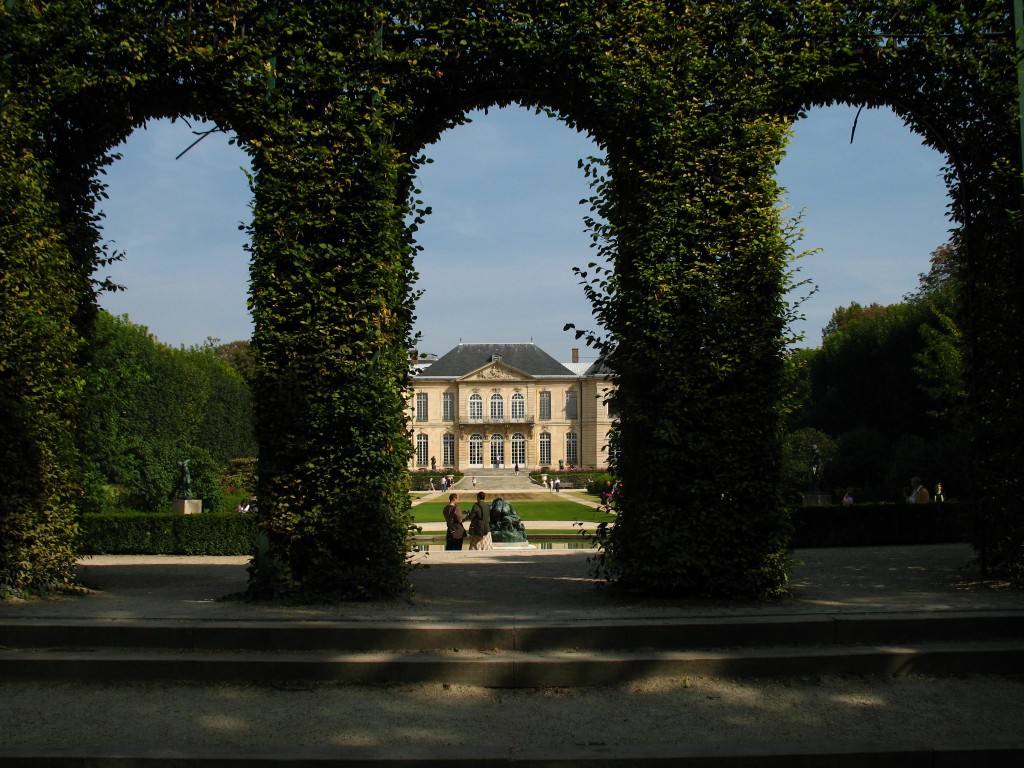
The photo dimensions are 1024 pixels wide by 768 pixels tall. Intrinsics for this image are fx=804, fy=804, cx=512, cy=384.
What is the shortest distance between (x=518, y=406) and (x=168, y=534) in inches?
Answer: 2226

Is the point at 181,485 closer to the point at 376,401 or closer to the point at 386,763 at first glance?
the point at 376,401

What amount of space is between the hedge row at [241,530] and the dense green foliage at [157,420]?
5.57 m

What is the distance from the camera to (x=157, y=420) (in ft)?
101

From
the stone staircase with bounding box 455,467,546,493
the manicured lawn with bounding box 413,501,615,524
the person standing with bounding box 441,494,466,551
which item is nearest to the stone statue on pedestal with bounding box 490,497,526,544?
the person standing with bounding box 441,494,466,551

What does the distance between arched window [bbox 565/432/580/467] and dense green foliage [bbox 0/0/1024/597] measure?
204 feet

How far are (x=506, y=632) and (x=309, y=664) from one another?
1.28m

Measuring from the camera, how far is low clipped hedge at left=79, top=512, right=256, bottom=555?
12.6m

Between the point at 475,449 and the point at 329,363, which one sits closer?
the point at 329,363

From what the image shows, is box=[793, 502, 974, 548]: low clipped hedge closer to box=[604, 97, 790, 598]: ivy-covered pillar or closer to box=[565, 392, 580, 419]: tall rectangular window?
box=[604, 97, 790, 598]: ivy-covered pillar

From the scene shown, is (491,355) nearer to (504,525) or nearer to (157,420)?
(157,420)

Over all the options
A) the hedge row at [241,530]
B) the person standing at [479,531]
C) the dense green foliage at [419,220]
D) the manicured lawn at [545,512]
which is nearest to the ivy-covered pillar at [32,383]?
the dense green foliage at [419,220]

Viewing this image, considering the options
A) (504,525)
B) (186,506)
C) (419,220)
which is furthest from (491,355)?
(419,220)

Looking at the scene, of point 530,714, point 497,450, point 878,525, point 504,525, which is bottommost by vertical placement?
point 530,714

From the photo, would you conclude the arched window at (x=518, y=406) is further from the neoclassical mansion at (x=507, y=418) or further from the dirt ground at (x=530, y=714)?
the dirt ground at (x=530, y=714)
